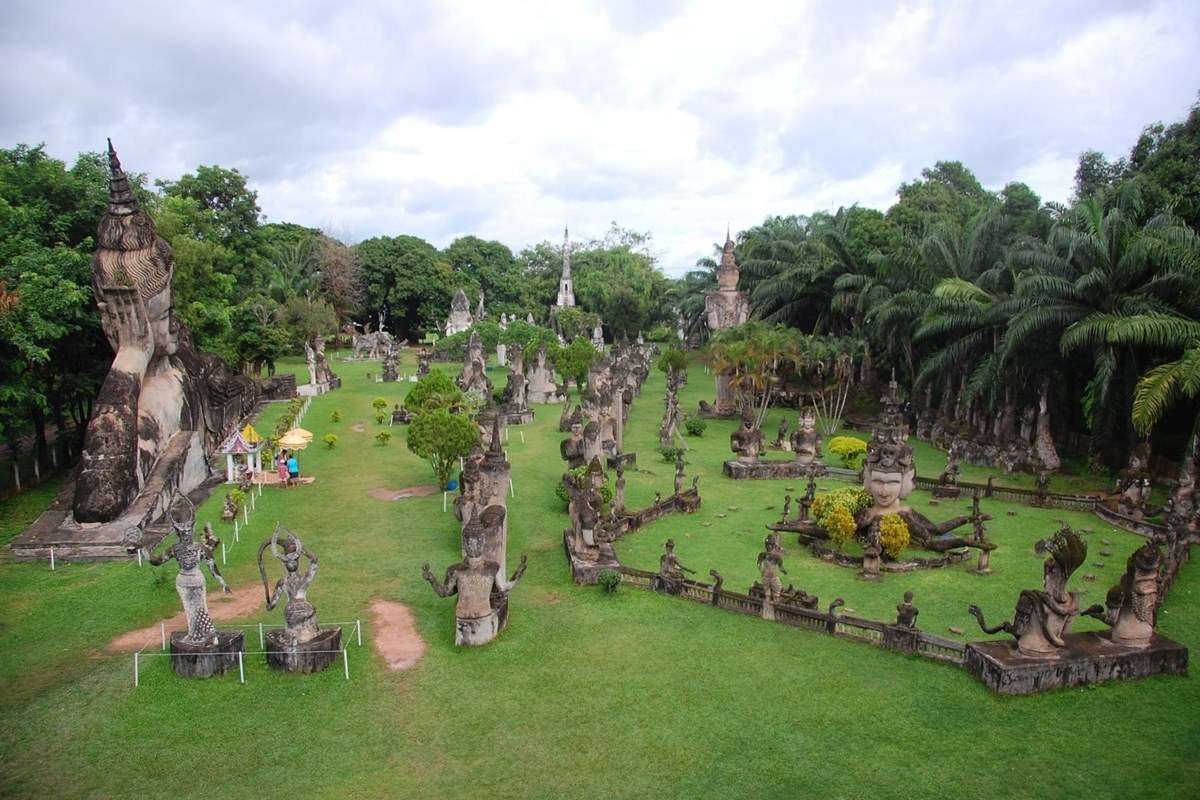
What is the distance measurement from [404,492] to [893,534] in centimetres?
1364

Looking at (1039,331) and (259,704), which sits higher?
(1039,331)

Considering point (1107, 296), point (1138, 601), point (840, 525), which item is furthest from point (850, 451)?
point (1138, 601)

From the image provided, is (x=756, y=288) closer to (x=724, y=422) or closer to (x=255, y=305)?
(x=724, y=422)

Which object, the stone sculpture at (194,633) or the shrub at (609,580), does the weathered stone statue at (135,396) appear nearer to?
the stone sculpture at (194,633)

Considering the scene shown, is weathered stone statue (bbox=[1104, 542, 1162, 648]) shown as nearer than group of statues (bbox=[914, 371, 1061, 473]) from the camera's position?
Yes

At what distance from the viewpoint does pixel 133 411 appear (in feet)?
64.5

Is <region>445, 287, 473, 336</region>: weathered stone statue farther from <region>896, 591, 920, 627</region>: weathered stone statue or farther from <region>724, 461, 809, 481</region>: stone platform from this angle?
<region>896, 591, 920, 627</region>: weathered stone statue

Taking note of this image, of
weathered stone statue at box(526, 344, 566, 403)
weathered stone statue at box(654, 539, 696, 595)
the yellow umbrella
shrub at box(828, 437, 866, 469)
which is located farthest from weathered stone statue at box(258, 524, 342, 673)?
weathered stone statue at box(526, 344, 566, 403)

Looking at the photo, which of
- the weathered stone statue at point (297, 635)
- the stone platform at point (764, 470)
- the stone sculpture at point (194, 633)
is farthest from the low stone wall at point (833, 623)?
the stone platform at point (764, 470)

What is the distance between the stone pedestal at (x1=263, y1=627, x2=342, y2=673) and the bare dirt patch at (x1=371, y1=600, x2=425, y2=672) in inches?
37.8

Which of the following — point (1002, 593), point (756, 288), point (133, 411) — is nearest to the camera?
point (1002, 593)

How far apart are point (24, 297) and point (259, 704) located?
14.9 metres

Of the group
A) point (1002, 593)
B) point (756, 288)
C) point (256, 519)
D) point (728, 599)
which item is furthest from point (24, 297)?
point (756, 288)

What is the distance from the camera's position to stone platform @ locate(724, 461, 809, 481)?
1023 inches
